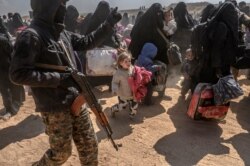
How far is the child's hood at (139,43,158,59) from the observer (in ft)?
20.1

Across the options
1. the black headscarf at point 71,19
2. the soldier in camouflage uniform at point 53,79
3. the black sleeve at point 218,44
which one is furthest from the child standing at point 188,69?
the black headscarf at point 71,19

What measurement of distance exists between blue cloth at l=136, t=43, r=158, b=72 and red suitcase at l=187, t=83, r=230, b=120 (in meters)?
1.13

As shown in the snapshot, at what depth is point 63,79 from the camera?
3.04m

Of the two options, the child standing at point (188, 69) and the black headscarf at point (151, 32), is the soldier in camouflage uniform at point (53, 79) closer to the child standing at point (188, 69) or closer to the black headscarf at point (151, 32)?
the child standing at point (188, 69)

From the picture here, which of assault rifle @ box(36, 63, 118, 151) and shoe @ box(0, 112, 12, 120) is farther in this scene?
shoe @ box(0, 112, 12, 120)

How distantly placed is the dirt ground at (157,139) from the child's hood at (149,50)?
988 millimetres

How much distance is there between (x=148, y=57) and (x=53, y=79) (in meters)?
3.42

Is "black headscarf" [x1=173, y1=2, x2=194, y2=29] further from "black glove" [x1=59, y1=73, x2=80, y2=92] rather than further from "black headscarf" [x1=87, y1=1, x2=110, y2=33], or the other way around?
"black glove" [x1=59, y1=73, x2=80, y2=92]

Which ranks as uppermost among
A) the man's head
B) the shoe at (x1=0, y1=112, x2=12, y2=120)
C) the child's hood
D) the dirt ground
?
the man's head

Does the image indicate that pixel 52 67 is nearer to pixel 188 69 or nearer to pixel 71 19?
pixel 188 69

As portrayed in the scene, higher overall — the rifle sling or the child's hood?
the rifle sling

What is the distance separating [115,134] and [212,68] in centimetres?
187

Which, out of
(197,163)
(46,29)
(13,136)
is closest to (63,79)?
(46,29)

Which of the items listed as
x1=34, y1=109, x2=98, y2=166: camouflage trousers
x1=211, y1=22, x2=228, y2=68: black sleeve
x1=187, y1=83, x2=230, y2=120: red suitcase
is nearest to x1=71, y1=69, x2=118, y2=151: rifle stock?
x1=34, y1=109, x2=98, y2=166: camouflage trousers
